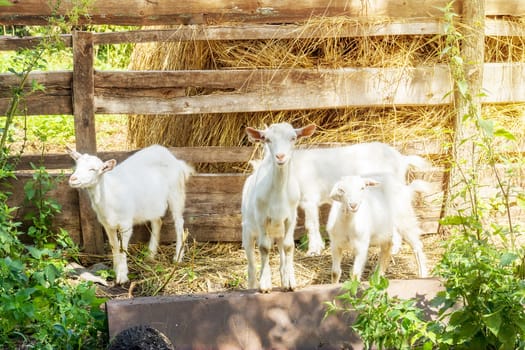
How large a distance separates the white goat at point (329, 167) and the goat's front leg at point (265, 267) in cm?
186

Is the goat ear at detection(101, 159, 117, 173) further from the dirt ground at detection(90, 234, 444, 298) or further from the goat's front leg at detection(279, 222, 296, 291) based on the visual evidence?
the goat's front leg at detection(279, 222, 296, 291)

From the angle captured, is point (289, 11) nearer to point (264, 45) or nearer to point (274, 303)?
point (264, 45)

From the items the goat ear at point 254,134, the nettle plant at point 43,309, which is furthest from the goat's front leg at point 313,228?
the nettle plant at point 43,309

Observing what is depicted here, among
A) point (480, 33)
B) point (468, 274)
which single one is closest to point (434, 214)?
point (480, 33)

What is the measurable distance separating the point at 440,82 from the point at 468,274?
3611 millimetres

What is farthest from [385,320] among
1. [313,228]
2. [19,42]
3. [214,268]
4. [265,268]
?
[19,42]

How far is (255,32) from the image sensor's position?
7.51m

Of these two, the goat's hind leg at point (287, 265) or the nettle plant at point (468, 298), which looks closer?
the nettle plant at point (468, 298)

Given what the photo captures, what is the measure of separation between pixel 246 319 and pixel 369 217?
177 centimetres

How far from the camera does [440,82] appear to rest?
25.5ft

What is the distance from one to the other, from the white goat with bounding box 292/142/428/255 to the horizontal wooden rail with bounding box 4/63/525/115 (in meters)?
0.45

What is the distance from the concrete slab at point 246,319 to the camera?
5066 mm

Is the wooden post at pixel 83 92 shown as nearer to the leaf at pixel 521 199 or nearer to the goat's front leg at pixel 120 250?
the goat's front leg at pixel 120 250

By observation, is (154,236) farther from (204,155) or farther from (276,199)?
(276,199)
